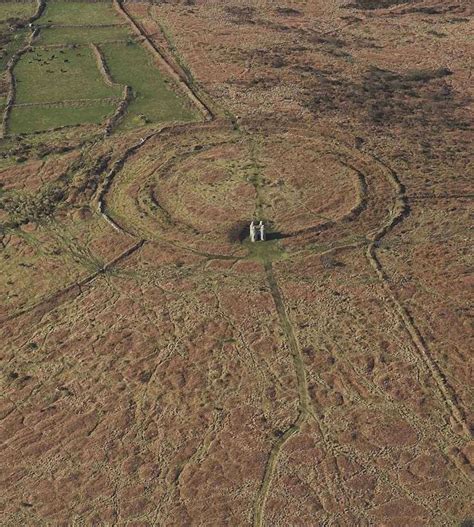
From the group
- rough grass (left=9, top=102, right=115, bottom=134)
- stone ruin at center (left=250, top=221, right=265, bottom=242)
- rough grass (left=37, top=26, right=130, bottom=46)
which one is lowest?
rough grass (left=37, top=26, right=130, bottom=46)

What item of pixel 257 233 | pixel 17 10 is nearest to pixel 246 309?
pixel 257 233

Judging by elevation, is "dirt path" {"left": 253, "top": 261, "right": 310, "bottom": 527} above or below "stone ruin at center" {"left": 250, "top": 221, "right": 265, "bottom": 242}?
below

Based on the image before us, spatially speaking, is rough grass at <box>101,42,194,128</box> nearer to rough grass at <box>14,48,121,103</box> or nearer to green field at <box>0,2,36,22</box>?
rough grass at <box>14,48,121,103</box>

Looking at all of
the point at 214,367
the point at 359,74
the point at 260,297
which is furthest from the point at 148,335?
the point at 359,74

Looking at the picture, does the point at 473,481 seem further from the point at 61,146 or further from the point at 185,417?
the point at 61,146

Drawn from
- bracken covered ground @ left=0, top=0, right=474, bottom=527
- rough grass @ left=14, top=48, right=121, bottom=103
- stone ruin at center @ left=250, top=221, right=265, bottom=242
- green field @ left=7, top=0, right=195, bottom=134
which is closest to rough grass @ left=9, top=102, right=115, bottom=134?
green field @ left=7, top=0, right=195, bottom=134

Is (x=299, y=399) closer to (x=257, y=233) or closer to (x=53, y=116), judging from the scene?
(x=257, y=233)
